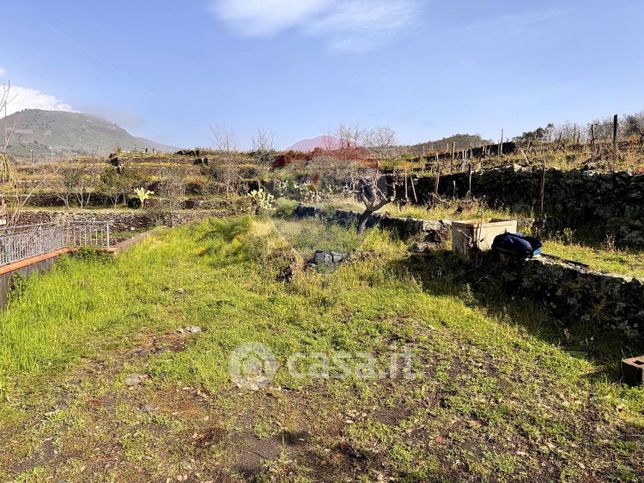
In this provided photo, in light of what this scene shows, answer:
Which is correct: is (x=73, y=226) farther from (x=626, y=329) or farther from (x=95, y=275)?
(x=626, y=329)

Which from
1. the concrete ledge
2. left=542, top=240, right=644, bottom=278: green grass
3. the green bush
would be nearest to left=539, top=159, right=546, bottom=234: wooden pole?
left=542, top=240, right=644, bottom=278: green grass

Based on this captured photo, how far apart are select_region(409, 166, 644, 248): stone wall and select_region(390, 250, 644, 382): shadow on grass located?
339cm

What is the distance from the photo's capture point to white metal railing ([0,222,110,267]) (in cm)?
675

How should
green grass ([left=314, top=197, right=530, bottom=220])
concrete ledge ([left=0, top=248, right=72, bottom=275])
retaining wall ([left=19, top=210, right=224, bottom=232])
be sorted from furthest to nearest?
retaining wall ([left=19, top=210, right=224, bottom=232]) < green grass ([left=314, top=197, right=530, bottom=220]) < concrete ledge ([left=0, top=248, right=72, bottom=275])

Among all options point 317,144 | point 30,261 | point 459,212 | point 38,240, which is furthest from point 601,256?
point 317,144

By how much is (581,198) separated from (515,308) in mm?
5418

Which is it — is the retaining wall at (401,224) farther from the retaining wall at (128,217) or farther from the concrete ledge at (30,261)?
the retaining wall at (128,217)

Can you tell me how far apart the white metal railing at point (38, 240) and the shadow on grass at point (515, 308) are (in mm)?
6510

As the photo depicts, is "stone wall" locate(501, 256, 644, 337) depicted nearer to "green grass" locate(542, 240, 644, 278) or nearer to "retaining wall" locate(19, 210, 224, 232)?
"green grass" locate(542, 240, 644, 278)

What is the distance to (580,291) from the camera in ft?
17.4

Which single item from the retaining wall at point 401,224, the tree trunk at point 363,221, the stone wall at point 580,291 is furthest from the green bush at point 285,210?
the stone wall at point 580,291

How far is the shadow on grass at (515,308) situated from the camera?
4477 millimetres

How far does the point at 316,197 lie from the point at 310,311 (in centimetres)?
1197

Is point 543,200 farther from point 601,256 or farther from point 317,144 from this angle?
point 317,144
